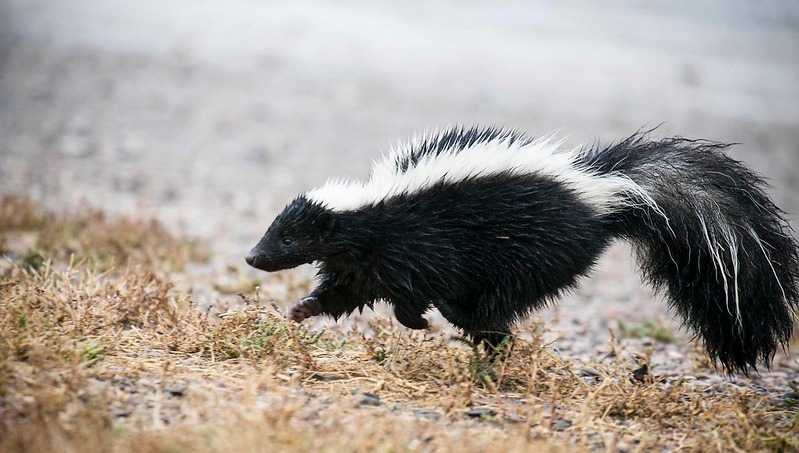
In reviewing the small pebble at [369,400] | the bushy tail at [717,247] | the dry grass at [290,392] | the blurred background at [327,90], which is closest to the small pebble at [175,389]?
the dry grass at [290,392]

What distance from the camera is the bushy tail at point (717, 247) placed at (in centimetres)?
601

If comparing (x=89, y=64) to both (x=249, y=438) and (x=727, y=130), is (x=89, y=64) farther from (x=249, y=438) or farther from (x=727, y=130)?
(x=249, y=438)

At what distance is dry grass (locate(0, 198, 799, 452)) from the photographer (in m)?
4.39

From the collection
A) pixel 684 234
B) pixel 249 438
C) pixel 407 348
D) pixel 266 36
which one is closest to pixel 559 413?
pixel 407 348

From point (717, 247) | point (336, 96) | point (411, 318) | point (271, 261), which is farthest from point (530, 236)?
point (336, 96)

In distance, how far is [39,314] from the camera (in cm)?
575

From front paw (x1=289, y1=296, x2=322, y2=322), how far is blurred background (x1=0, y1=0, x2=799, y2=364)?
3.48 meters

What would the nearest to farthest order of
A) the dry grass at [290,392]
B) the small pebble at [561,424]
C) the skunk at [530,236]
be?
the dry grass at [290,392] < the small pebble at [561,424] < the skunk at [530,236]

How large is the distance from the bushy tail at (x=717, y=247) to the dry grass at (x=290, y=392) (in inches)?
18.2

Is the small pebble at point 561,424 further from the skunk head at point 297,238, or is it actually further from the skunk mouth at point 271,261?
the skunk mouth at point 271,261

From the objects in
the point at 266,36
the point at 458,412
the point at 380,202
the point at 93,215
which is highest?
the point at 266,36

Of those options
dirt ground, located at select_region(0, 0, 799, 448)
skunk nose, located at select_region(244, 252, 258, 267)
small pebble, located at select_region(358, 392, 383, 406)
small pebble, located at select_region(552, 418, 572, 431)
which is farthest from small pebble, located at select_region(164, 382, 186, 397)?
dirt ground, located at select_region(0, 0, 799, 448)

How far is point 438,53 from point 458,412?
18004mm

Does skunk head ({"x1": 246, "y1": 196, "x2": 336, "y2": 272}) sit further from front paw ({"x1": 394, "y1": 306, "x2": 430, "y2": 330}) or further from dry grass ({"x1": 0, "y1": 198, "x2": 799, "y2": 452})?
front paw ({"x1": 394, "y1": 306, "x2": 430, "y2": 330})
